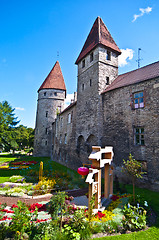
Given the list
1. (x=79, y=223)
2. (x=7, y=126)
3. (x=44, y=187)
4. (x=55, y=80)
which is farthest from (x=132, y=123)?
(x=7, y=126)

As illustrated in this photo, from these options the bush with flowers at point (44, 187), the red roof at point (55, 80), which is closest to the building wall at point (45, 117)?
the red roof at point (55, 80)

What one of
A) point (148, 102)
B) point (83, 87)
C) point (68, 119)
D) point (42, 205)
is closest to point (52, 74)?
point (68, 119)

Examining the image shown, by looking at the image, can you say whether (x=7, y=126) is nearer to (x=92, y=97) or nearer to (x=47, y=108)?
(x=47, y=108)

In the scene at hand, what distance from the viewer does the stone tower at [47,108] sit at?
29.9 metres

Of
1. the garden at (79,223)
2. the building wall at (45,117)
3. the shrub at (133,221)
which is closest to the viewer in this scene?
the garden at (79,223)

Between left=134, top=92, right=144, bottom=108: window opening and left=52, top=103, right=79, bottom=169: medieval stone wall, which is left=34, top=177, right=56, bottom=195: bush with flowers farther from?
left=134, top=92, right=144, bottom=108: window opening

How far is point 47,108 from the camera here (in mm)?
31062

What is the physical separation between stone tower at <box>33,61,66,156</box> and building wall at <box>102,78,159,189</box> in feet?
60.6

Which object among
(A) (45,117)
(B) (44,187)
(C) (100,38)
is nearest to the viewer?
(B) (44,187)

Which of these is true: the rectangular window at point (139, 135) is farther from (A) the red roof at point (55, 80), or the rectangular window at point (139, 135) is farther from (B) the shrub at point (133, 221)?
(A) the red roof at point (55, 80)

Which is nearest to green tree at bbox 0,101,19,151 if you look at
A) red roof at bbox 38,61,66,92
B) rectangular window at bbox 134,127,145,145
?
red roof at bbox 38,61,66,92

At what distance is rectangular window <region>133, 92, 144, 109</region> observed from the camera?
10.4 m

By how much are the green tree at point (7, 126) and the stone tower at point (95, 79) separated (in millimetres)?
24481

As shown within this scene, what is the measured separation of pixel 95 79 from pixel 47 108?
1917 cm
